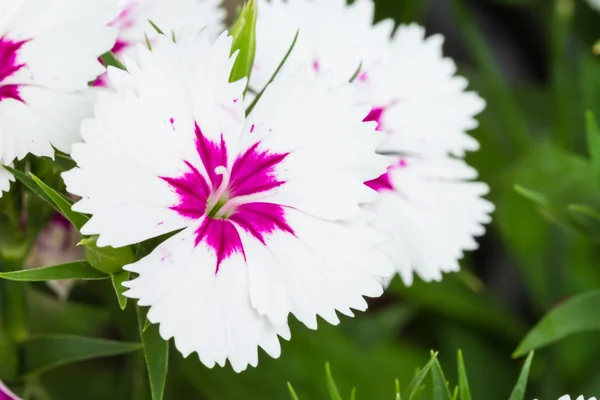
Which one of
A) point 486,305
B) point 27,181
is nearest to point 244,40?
point 27,181

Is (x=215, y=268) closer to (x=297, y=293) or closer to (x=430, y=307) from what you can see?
(x=297, y=293)

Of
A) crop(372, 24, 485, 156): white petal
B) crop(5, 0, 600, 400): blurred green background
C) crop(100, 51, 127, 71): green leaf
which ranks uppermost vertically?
crop(372, 24, 485, 156): white petal

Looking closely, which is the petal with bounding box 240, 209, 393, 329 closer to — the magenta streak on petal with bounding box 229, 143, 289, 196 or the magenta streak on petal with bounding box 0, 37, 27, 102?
the magenta streak on petal with bounding box 229, 143, 289, 196

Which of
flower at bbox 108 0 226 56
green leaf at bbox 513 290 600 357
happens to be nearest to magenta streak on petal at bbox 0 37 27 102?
flower at bbox 108 0 226 56

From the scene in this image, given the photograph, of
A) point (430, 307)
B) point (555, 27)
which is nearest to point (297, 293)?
point (430, 307)

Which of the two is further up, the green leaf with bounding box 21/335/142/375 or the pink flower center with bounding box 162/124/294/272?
the pink flower center with bounding box 162/124/294/272

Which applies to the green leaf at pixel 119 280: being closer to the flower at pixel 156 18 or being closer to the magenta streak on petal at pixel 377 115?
the flower at pixel 156 18
